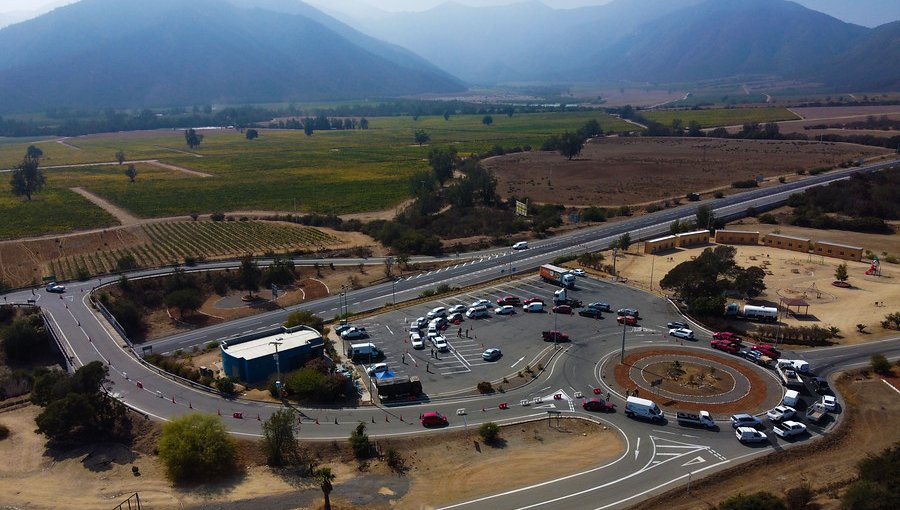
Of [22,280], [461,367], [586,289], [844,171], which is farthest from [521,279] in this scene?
[844,171]

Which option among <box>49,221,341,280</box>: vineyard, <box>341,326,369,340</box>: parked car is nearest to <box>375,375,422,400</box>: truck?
<box>341,326,369,340</box>: parked car

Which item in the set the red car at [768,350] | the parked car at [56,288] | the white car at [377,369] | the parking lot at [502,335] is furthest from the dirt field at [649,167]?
the parked car at [56,288]

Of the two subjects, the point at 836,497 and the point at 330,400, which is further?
the point at 330,400

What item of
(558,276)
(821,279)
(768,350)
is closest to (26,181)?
(558,276)

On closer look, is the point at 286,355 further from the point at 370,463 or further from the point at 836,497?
the point at 836,497

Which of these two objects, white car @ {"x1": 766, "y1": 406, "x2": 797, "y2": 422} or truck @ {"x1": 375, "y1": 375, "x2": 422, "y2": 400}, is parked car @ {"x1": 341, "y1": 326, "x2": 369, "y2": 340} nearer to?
truck @ {"x1": 375, "y1": 375, "x2": 422, "y2": 400}
